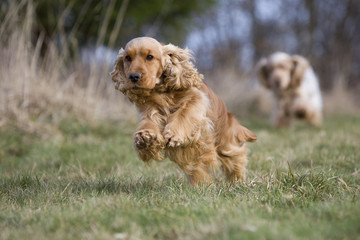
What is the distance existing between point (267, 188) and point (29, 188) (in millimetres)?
1722

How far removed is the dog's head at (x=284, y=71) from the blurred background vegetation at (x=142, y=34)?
5.84 ft

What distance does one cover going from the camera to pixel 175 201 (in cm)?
252

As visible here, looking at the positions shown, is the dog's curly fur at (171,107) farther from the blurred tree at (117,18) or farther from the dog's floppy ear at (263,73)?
the dog's floppy ear at (263,73)

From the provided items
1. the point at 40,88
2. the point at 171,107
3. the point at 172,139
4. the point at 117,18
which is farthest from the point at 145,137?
the point at 117,18

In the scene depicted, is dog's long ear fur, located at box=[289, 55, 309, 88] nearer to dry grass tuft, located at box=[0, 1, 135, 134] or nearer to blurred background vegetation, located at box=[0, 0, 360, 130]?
blurred background vegetation, located at box=[0, 0, 360, 130]

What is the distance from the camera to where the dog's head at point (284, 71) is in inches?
310

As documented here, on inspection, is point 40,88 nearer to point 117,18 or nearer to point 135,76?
point 117,18

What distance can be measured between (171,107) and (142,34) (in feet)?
23.3

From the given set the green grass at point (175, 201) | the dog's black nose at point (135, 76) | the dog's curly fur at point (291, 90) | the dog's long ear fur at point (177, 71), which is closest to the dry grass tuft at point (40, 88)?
the green grass at point (175, 201)

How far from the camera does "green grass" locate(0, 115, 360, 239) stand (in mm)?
1961

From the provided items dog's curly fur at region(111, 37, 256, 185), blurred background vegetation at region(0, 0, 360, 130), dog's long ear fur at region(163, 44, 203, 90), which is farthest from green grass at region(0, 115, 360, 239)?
blurred background vegetation at region(0, 0, 360, 130)

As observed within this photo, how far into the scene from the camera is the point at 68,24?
8281 mm

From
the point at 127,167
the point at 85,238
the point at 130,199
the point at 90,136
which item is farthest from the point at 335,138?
the point at 85,238

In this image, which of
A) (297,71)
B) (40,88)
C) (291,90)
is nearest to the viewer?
(40,88)
